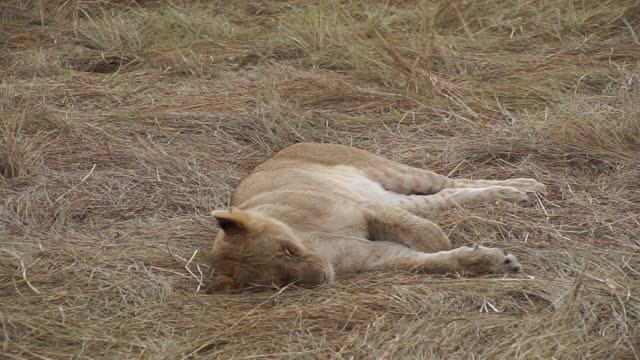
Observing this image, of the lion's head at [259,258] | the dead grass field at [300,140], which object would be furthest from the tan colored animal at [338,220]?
the dead grass field at [300,140]

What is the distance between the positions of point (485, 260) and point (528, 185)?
3.88 ft

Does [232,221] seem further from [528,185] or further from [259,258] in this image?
[528,185]

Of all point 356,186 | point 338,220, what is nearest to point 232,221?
A: point 338,220

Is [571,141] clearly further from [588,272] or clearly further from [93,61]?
[93,61]

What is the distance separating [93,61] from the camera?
852 cm

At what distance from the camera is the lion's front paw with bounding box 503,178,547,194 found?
5781 millimetres

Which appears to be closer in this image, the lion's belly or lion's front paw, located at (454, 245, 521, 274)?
lion's front paw, located at (454, 245, 521, 274)

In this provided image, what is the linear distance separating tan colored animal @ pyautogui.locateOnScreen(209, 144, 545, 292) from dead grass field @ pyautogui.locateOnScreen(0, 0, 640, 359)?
0.12 m

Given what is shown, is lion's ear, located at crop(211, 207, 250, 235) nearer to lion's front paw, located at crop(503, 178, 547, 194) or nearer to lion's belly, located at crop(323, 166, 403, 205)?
lion's belly, located at crop(323, 166, 403, 205)

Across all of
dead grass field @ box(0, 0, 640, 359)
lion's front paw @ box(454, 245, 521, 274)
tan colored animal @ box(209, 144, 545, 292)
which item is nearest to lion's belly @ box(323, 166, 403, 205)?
tan colored animal @ box(209, 144, 545, 292)

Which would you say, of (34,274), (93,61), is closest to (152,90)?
(93,61)

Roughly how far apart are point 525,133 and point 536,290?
2308mm

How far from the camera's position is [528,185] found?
580 cm

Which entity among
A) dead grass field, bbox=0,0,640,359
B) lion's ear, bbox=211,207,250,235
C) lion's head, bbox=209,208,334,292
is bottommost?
dead grass field, bbox=0,0,640,359
